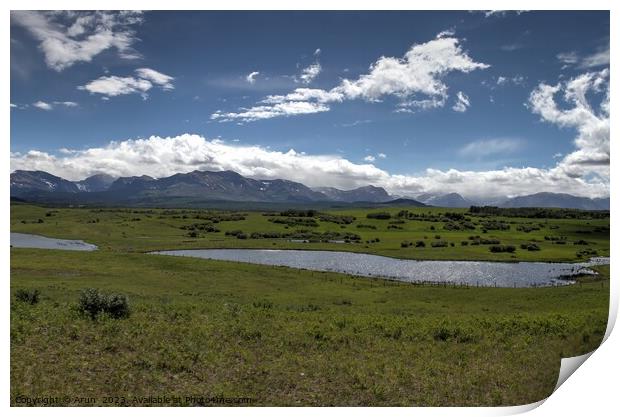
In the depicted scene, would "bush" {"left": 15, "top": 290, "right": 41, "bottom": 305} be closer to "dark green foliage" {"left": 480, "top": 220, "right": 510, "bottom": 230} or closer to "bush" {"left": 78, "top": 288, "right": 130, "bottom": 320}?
"bush" {"left": 78, "top": 288, "right": 130, "bottom": 320}

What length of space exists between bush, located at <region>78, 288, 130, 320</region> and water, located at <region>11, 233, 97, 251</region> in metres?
58.2

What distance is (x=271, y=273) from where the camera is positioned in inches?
1949

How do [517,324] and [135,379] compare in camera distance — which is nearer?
[135,379]

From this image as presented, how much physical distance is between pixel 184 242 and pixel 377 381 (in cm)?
8287

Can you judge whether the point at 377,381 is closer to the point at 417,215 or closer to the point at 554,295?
the point at 554,295

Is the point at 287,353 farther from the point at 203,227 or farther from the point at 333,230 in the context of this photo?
the point at 203,227

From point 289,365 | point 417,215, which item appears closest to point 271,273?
point 289,365

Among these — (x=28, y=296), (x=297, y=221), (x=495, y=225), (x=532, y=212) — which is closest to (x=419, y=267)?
(x=28, y=296)

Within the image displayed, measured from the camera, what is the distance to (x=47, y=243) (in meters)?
74.6

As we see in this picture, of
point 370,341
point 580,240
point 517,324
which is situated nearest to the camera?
point 370,341

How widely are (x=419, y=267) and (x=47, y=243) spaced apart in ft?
210

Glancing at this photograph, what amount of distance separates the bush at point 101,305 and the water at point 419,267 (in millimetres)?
40442

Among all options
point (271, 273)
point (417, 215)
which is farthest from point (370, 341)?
point (417, 215)

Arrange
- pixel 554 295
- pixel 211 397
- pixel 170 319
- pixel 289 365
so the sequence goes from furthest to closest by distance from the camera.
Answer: pixel 554 295, pixel 170 319, pixel 289 365, pixel 211 397
